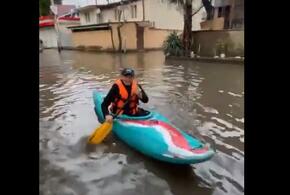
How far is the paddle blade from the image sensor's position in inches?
253

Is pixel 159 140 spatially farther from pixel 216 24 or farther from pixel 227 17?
pixel 227 17

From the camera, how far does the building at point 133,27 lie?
3033 cm

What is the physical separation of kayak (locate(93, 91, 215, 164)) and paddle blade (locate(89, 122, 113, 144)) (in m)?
0.21

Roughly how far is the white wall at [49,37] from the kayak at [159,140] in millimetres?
38767

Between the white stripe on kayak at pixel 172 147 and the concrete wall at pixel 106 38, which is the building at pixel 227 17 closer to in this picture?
the concrete wall at pixel 106 38

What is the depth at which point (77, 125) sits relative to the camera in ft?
27.1

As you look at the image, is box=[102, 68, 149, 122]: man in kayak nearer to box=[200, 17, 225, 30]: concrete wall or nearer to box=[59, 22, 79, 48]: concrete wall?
box=[200, 17, 225, 30]: concrete wall

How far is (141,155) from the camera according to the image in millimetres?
6086

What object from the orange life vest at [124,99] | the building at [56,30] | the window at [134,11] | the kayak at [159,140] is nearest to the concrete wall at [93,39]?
the building at [56,30]

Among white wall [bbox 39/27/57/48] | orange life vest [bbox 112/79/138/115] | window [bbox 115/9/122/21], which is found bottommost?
orange life vest [bbox 112/79/138/115]

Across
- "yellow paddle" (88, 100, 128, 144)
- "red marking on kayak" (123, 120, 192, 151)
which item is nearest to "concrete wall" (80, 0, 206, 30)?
"yellow paddle" (88, 100, 128, 144)

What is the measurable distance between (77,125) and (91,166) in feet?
8.41

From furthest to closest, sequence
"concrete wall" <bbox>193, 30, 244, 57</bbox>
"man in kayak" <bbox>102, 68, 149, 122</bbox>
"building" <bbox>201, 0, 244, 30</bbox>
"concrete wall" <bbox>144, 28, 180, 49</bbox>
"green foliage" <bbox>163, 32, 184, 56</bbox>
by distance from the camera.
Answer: "concrete wall" <bbox>144, 28, 180, 49</bbox> < "building" <bbox>201, 0, 244, 30</bbox> < "green foliage" <bbox>163, 32, 184, 56</bbox> < "concrete wall" <bbox>193, 30, 244, 57</bbox> < "man in kayak" <bbox>102, 68, 149, 122</bbox>

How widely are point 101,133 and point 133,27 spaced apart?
24.4 m
